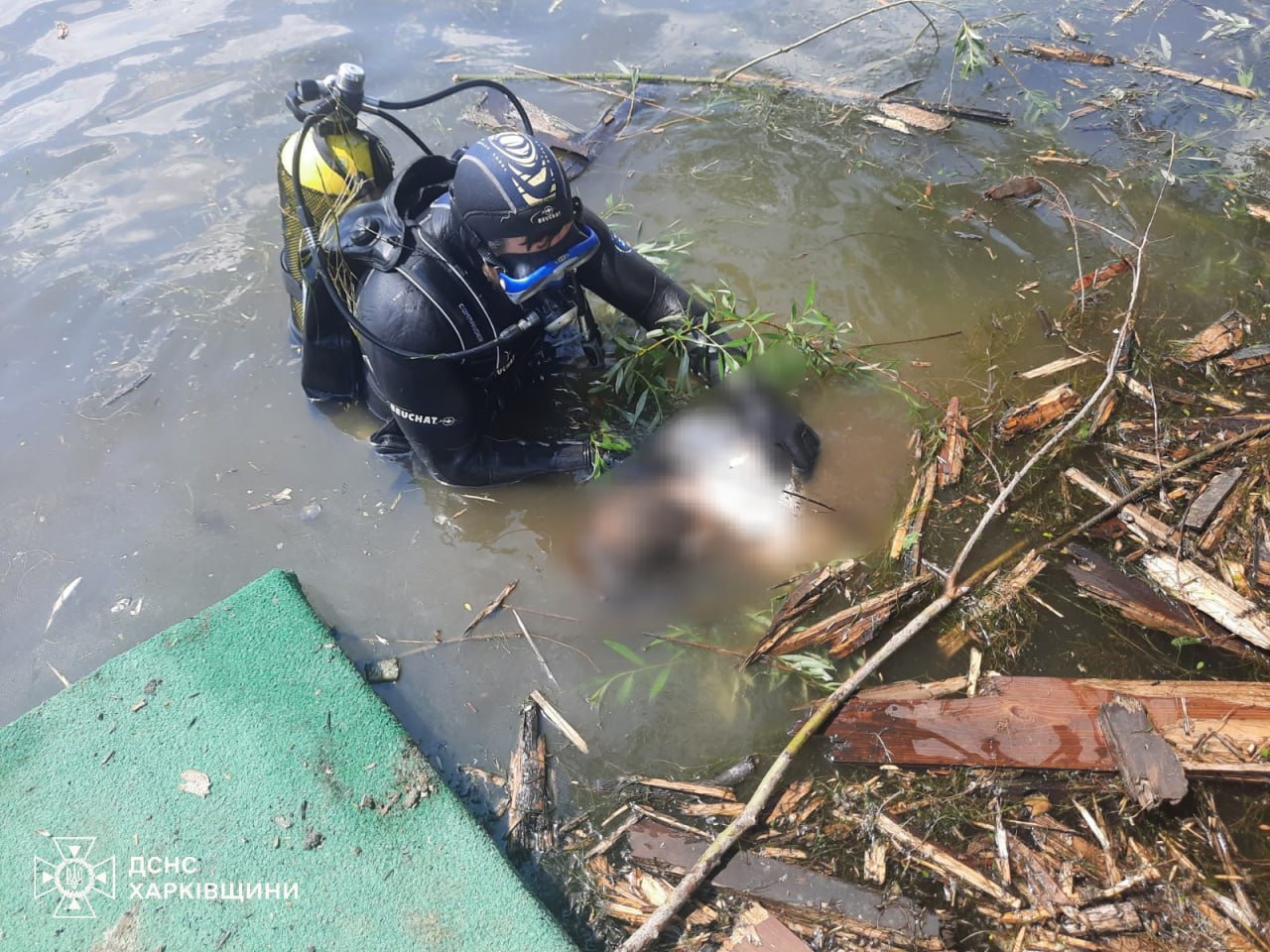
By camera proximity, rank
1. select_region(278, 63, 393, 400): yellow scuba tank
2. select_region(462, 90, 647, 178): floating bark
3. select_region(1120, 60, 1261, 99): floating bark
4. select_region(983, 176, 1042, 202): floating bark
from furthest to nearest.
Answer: select_region(1120, 60, 1261, 99): floating bark → select_region(462, 90, 647, 178): floating bark → select_region(983, 176, 1042, 202): floating bark → select_region(278, 63, 393, 400): yellow scuba tank

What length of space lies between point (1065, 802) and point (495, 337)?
2878 mm

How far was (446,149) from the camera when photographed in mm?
5664

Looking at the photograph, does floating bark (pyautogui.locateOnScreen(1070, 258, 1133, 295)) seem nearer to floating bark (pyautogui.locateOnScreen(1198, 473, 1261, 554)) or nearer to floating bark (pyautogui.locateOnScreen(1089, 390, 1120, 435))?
floating bark (pyautogui.locateOnScreen(1089, 390, 1120, 435))

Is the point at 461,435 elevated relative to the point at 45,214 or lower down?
lower down

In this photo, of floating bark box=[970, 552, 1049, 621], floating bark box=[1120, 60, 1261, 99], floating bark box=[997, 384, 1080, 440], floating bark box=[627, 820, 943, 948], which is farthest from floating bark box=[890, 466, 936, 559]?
floating bark box=[1120, 60, 1261, 99]

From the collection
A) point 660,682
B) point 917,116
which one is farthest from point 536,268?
point 917,116

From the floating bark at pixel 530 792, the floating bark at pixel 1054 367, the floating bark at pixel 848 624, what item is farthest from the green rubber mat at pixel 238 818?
the floating bark at pixel 1054 367

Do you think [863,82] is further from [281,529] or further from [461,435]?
[281,529]

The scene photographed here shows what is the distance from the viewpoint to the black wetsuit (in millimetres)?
3047

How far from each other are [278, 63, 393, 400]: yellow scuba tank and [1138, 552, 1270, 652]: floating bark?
3.75m

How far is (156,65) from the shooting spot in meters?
6.26

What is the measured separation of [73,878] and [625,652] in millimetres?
2165

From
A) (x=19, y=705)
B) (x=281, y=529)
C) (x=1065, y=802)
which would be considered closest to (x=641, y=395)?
(x=281, y=529)

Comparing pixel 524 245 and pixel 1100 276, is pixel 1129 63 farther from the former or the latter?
pixel 524 245
